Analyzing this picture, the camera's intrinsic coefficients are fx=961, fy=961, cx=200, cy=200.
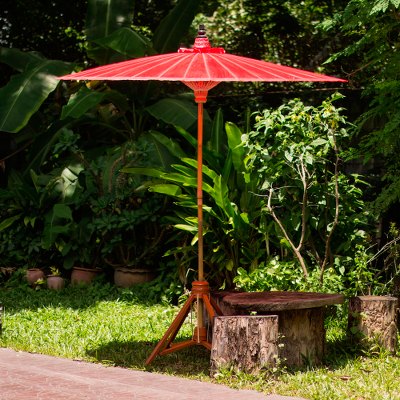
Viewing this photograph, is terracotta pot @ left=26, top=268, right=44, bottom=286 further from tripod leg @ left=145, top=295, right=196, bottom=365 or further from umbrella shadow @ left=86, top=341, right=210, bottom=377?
tripod leg @ left=145, top=295, right=196, bottom=365

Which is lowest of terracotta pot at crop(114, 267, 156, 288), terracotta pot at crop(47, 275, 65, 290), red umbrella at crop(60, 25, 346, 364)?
terracotta pot at crop(47, 275, 65, 290)

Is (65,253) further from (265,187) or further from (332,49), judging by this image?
(332,49)

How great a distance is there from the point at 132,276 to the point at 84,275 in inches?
28.7

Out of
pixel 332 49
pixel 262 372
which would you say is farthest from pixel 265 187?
pixel 332 49

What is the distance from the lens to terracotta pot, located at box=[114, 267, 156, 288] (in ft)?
37.4

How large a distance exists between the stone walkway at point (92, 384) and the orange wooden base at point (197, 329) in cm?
40

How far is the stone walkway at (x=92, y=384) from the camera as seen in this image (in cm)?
626

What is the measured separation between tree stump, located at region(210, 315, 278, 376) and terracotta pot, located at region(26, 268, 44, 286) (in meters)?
5.40

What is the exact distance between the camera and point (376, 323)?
305 inches

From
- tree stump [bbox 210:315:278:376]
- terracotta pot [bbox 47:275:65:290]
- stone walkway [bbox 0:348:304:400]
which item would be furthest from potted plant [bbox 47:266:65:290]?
tree stump [bbox 210:315:278:376]

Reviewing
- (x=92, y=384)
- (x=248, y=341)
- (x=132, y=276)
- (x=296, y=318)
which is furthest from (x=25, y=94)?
(x=248, y=341)

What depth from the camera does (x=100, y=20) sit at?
1339 centimetres

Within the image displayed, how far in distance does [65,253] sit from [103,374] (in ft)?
15.9

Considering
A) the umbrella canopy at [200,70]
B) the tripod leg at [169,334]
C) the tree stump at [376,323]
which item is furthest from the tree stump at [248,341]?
the umbrella canopy at [200,70]
